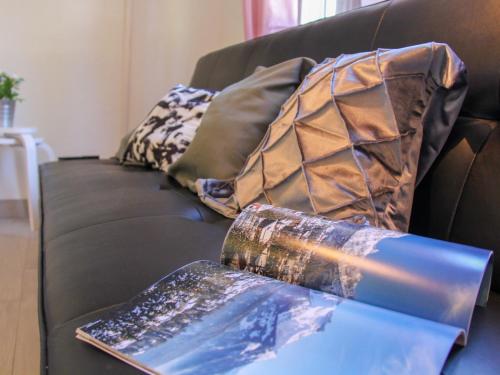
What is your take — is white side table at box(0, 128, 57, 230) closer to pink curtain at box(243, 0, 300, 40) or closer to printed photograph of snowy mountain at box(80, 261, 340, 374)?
pink curtain at box(243, 0, 300, 40)

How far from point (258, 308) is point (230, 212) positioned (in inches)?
18.0

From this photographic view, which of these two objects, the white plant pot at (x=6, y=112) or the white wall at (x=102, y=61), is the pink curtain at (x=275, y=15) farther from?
the white plant pot at (x=6, y=112)

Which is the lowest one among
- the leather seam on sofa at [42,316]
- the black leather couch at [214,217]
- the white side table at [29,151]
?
the white side table at [29,151]

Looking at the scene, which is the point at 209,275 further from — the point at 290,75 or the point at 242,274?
the point at 290,75

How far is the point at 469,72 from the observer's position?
2.25 feet

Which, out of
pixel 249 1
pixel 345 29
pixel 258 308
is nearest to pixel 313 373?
pixel 258 308

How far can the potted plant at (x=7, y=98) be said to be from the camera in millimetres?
2021

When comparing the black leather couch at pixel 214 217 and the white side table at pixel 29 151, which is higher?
the black leather couch at pixel 214 217

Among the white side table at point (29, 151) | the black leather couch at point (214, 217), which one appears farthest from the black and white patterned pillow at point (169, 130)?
the white side table at point (29, 151)

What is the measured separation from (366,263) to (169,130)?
1.01 metres

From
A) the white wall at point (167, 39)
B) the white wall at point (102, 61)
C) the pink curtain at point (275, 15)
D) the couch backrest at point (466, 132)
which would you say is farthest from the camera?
the white wall at point (167, 39)

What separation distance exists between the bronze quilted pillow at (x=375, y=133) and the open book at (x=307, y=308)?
0.14m

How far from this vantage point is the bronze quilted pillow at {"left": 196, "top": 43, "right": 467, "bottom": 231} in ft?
2.03

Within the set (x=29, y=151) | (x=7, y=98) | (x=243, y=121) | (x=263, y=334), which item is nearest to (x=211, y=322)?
(x=263, y=334)
